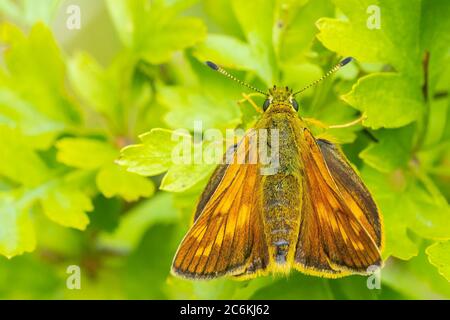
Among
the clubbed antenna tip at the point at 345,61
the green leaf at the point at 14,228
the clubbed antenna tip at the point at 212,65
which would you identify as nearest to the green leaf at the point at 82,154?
the green leaf at the point at 14,228

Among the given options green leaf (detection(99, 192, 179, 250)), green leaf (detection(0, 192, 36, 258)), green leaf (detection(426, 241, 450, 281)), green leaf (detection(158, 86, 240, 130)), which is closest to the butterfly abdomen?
green leaf (detection(158, 86, 240, 130))

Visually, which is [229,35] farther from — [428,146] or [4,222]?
[4,222]

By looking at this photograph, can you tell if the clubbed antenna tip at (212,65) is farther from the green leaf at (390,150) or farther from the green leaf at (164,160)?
the green leaf at (390,150)

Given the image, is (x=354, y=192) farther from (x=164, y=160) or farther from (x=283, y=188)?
(x=164, y=160)

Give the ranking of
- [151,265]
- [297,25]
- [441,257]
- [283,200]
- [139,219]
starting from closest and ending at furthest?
1. [441,257]
2. [283,200]
3. [297,25]
4. [151,265]
5. [139,219]

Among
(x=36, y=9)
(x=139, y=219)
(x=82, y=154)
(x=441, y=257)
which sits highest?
(x=36, y=9)

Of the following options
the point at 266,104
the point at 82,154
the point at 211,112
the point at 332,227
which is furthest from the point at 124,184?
the point at 332,227

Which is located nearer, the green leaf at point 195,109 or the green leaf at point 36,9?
the green leaf at point 195,109
